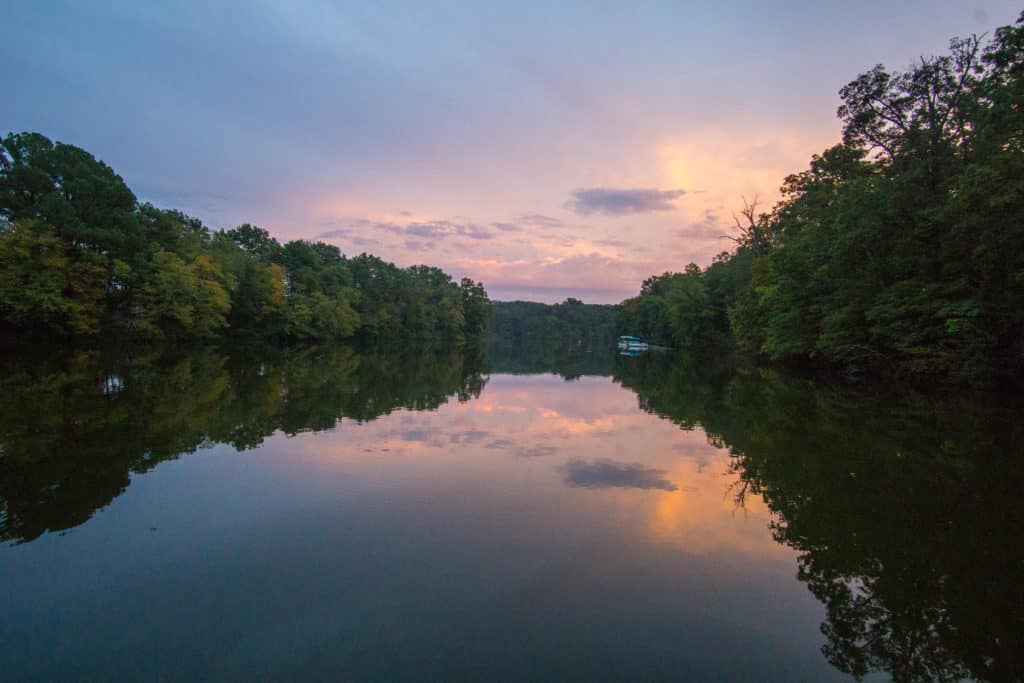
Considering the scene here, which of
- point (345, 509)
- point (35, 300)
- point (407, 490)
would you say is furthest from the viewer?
point (35, 300)

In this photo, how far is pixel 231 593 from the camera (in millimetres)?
4836

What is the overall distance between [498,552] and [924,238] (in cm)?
2361

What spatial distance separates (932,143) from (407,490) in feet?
83.2

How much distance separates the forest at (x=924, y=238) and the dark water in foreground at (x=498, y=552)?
8.19m

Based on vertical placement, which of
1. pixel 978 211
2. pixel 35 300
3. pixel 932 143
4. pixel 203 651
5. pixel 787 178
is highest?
pixel 787 178

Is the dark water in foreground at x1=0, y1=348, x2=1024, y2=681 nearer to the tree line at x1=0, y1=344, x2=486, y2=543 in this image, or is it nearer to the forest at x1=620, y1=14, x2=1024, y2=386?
the tree line at x1=0, y1=344, x2=486, y2=543

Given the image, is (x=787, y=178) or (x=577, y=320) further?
(x=577, y=320)

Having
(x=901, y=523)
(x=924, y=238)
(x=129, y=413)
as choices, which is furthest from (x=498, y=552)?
(x=924, y=238)

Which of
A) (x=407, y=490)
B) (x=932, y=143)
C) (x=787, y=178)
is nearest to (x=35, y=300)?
(x=407, y=490)

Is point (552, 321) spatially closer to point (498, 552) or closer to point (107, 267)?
point (107, 267)

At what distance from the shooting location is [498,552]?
5852mm

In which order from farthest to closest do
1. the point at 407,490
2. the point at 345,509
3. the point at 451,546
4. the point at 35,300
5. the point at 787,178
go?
the point at 787,178
the point at 35,300
the point at 407,490
the point at 345,509
the point at 451,546

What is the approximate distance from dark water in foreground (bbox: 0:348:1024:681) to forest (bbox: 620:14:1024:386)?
8.19m

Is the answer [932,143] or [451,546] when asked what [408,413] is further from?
[932,143]
